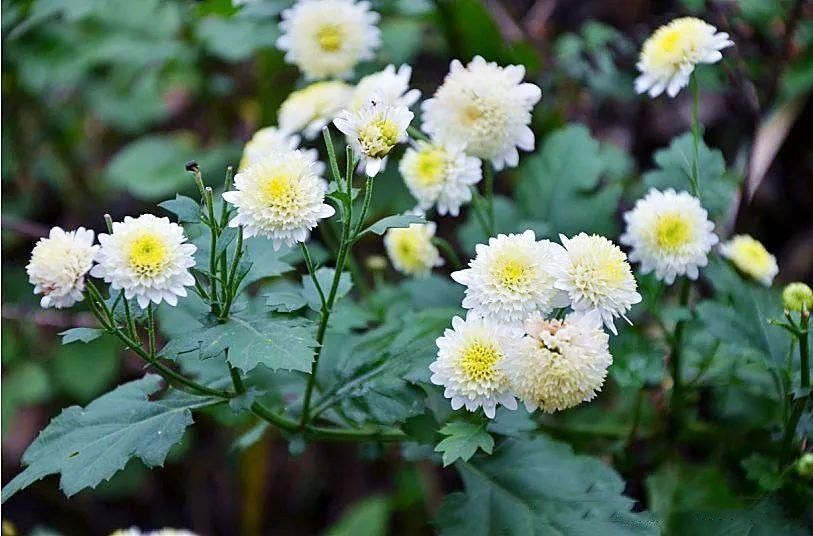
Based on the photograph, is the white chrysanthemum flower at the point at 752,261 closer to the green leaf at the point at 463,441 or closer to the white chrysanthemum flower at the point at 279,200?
the green leaf at the point at 463,441

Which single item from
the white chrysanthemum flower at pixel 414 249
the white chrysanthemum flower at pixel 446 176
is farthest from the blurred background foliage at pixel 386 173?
the white chrysanthemum flower at pixel 446 176

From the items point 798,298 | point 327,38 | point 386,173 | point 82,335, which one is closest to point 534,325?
point 798,298

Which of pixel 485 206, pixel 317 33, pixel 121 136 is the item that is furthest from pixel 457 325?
pixel 121 136

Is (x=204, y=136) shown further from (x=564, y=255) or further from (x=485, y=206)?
(x=564, y=255)

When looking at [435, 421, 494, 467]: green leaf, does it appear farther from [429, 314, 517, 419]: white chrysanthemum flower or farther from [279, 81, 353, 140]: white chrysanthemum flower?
[279, 81, 353, 140]: white chrysanthemum flower

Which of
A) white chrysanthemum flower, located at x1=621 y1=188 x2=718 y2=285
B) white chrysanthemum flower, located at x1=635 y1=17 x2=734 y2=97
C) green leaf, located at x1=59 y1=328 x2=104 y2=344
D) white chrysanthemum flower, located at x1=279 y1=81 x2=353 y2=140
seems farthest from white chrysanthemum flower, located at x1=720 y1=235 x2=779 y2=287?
green leaf, located at x1=59 y1=328 x2=104 y2=344

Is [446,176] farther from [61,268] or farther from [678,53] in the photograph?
[61,268]

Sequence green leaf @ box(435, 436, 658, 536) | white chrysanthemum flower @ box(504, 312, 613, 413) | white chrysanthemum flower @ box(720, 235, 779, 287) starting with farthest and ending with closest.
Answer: white chrysanthemum flower @ box(720, 235, 779, 287) → green leaf @ box(435, 436, 658, 536) → white chrysanthemum flower @ box(504, 312, 613, 413)
